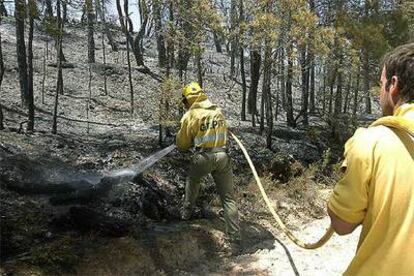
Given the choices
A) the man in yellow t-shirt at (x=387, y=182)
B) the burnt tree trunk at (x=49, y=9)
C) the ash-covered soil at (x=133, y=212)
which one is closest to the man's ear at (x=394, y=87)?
the man in yellow t-shirt at (x=387, y=182)

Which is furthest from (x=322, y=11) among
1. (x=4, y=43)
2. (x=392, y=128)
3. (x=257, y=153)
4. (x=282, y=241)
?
(x=392, y=128)

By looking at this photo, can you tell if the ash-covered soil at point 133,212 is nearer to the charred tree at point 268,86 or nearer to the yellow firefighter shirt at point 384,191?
the charred tree at point 268,86

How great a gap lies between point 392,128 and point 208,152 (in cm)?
462

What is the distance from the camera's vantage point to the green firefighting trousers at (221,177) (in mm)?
6266

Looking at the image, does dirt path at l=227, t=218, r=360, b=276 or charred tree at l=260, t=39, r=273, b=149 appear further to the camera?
charred tree at l=260, t=39, r=273, b=149

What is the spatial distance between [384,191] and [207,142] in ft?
15.2

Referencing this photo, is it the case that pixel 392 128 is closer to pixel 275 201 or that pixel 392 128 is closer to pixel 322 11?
pixel 275 201

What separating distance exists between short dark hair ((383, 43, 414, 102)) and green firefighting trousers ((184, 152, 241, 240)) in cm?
456

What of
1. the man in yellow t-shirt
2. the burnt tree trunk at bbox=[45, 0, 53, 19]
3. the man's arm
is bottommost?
the man's arm

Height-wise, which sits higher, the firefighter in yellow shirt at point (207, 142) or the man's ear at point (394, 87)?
the man's ear at point (394, 87)

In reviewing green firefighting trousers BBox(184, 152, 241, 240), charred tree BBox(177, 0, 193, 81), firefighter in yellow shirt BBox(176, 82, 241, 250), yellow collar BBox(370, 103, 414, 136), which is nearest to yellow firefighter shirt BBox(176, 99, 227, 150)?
firefighter in yellow shirt BBox(176, 82, 241, 250)

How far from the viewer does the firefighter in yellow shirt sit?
6.23 meters

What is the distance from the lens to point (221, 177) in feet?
21.3

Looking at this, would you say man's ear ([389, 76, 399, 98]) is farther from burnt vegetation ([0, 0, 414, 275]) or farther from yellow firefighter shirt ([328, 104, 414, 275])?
burnt vegetation ([0, 0, 414, 275])
